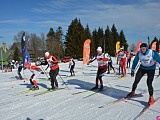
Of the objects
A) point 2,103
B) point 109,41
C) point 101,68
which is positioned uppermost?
point 109,41

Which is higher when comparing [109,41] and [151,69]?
[109,41]

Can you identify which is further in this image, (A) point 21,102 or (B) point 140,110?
(A) point 21,102

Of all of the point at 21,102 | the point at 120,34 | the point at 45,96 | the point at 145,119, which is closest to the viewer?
the point at 145,119

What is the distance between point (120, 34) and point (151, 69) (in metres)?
80.7

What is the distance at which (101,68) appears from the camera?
8867 millimetres

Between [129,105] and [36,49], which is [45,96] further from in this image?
[36,49]

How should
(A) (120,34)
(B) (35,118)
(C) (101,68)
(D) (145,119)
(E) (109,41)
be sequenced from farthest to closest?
(A) (120,34), (E) (109,41), (C) (101,68), (B) (35,118), (D) (145,119)

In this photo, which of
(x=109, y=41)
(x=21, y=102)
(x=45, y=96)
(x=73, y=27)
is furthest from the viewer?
(x=109, y=41)

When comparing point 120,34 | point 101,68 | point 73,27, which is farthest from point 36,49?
point 101,68

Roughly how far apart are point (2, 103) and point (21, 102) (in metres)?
0.66

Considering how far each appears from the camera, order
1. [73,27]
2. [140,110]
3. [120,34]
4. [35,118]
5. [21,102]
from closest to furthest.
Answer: [35,118] → [140,110] → [21,102] → [73,27] → [120,34]

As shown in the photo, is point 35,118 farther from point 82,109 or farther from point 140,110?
point 140,110

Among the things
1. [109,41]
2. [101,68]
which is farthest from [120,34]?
[101,68]

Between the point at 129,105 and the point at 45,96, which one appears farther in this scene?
the point at 45,96
